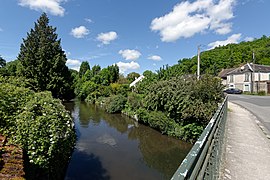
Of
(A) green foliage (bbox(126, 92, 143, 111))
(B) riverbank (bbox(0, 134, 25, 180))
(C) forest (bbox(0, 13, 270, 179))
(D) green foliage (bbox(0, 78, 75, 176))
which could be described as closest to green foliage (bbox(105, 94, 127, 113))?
(C) forest (bbox(0, 13, 270, 179))

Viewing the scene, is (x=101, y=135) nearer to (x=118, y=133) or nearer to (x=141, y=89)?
(x=118, y=133)

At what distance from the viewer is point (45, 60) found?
28.6 metres

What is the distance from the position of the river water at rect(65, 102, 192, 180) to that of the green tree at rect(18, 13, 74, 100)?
14.4 meters

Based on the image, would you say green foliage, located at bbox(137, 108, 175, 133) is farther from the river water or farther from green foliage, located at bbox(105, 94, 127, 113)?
green foliage, located at bbox(105, 94, 127, 113)

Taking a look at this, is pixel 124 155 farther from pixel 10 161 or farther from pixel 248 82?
pixel 248 82

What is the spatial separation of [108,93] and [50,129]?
3235 cm

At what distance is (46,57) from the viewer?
2908cm

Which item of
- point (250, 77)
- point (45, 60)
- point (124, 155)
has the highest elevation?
point (45, 60)

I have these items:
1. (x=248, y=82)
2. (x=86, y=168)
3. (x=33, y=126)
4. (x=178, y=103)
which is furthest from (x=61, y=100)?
(x=248, y=82)

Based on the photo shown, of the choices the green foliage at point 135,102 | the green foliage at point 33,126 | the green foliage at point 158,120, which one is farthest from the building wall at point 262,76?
the green foliage at point 33,126

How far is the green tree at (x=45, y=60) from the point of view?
28188 mm

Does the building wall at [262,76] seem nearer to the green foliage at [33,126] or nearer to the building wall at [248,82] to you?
the building wall at [248,82]

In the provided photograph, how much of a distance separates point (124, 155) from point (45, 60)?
23.3 m

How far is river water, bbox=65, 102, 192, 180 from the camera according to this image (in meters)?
9.21
